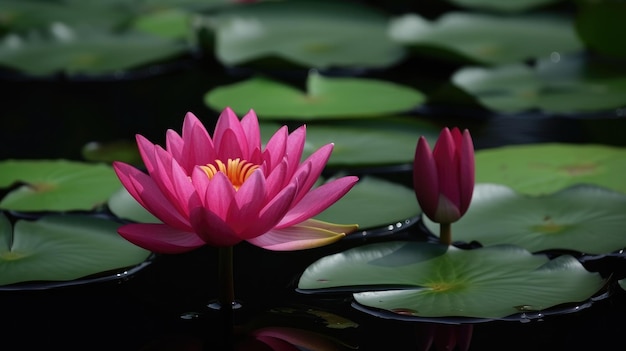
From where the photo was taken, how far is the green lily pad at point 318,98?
7.43ft

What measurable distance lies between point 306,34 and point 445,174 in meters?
1.56

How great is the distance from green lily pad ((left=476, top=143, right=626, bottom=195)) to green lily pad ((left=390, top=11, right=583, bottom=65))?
722mm

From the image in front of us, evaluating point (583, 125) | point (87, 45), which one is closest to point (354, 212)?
point (583, 125)

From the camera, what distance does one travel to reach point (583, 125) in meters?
2.21

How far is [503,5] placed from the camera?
3.07 m

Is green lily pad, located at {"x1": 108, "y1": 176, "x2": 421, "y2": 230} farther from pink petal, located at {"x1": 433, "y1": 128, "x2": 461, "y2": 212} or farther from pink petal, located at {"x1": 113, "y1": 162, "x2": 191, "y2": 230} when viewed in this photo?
Result: pink petal, located at {"x1": 113, "y1": 162, "x2": 191, "y2": 230}

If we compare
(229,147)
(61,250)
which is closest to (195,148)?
(229,147)

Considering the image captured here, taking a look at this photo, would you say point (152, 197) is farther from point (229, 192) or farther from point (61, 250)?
point (61, 250)

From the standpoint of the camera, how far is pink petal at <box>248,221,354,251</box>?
4.05 ft

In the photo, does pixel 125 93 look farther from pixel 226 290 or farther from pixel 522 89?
pixel 226 290

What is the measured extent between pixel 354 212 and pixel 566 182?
413mm

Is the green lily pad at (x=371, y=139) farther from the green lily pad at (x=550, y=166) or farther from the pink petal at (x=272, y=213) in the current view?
the pink petal at (x=272, y=213)

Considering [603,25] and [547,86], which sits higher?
[603,25]

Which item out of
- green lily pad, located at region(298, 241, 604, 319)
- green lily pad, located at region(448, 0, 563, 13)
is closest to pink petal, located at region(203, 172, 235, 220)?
green lily pad, located at region(298, 241, 604, 319)
